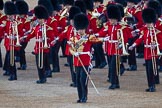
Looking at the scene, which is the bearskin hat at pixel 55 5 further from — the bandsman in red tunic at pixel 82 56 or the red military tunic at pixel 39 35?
the bandsman in red tunic at pixel 82 56

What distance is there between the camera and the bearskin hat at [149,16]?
47.2 feet

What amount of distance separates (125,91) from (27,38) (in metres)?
2.23

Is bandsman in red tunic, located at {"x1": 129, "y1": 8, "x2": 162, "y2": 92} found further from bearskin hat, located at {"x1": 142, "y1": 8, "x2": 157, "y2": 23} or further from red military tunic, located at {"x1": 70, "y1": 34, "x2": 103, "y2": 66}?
red military tunic, located at {"x1": 70, "y1": 34, "x2": 103, "y2": 66}

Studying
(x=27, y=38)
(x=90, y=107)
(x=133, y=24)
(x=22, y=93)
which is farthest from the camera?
(x=133, y=24)

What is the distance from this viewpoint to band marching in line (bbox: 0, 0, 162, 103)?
1327 cm

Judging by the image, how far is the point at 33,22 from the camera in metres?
16.3

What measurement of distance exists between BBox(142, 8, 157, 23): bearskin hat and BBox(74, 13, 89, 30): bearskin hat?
1.36 meters

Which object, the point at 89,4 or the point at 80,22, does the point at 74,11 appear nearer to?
the point at 80,22

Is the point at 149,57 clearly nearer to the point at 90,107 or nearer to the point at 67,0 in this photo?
the point at 90,107

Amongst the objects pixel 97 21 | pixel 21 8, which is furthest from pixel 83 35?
pixel 21 8

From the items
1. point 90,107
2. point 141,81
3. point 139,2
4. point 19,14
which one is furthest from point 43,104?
point 139,2

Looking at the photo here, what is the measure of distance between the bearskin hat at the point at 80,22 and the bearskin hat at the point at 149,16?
4.45 ft

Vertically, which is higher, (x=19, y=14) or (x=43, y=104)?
(x=19, y=14)

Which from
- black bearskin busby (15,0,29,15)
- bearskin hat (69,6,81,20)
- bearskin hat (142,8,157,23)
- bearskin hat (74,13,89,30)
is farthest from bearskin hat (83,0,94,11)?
bearskin hat (74,13,89,30)
